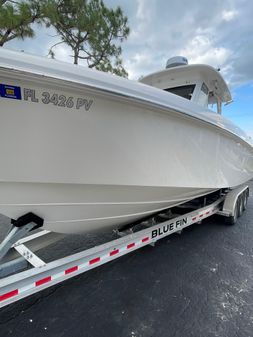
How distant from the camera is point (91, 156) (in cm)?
157

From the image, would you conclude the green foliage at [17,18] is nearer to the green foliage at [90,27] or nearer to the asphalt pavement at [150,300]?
the green foliage at [90,27]

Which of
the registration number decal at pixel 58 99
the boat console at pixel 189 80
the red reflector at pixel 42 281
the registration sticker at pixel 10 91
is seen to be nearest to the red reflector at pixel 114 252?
the red reflector at pixel 42 281

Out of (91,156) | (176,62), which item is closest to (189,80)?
(176,62)

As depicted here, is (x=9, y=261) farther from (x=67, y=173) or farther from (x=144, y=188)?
(x=144, y=188)

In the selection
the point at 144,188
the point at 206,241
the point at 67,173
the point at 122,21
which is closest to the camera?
the point at 67,173

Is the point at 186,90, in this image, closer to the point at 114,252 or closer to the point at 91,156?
the point at 91,156

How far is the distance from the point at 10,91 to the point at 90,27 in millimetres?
6627

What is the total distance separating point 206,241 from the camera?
126 inches

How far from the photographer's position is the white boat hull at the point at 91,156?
1324 mm

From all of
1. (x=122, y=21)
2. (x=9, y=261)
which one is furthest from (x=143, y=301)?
(x=122, y=21)

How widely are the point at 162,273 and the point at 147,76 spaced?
290 cm

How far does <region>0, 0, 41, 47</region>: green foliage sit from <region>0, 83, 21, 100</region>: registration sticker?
5.24 metres

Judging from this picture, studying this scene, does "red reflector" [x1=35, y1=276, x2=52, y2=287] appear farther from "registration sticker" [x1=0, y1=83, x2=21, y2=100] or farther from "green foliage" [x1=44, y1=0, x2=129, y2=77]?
"green foliage" [x1=44, y1=0, x2=129, y2=77]

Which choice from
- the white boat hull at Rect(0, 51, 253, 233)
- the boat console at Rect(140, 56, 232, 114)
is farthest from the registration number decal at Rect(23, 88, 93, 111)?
the boat console at Rect(140, 56, 232, 114)
